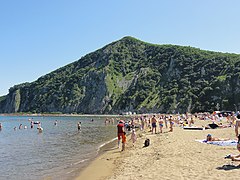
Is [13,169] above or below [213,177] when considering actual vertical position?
below

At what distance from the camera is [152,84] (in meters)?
149

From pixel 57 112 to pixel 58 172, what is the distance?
171 metres

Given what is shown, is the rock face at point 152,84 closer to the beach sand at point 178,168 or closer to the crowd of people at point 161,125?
the crowd of people at point 161,125

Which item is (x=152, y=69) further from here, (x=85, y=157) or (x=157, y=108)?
(x=85, y=157)

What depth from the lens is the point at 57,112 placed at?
180000 mm

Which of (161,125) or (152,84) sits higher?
(152,84)

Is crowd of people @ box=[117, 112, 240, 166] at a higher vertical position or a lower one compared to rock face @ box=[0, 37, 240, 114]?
lower

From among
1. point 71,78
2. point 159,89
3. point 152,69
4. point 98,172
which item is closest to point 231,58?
point 159,89

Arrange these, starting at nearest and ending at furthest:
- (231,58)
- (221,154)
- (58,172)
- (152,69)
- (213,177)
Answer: (213,177)
(221,154)
(58,172)
(231,58)
(152,69)

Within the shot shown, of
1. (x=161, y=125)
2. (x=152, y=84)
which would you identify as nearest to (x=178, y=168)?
(x=161, y=125)

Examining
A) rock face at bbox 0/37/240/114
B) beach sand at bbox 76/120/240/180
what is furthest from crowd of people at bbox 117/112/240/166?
rock face at bbox 0/37/240/114

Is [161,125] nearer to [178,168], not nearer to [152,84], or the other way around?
[178,168]

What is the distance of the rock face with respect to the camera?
10856cm

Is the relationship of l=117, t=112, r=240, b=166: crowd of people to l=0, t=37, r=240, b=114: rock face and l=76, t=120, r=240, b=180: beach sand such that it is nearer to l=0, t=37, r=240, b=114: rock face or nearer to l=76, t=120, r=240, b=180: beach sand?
l=76, t=120, r=240, b=180: beach sand
